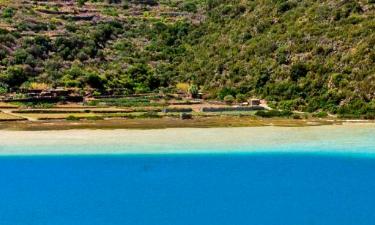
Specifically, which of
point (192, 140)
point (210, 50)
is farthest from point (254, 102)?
point (192, 140)

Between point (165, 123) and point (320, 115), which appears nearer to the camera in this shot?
point (165, 123)

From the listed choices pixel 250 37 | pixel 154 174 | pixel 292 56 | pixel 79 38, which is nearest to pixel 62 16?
pixel 79 38

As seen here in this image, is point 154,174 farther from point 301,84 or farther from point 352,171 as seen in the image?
point 301,84

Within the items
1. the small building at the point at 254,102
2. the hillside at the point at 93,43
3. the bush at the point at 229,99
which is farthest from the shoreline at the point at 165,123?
the hillside at the point at 93,43

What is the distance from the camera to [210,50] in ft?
245

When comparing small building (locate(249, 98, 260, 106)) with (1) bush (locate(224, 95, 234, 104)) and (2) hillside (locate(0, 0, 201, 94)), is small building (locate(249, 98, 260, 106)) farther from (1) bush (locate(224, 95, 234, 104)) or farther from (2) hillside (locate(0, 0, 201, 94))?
(2) hillside (locate(0, 0, 201, 94))

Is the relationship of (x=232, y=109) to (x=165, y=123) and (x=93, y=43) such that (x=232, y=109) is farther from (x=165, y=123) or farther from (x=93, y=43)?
(x=93, y=43)

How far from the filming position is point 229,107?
57.4 meters

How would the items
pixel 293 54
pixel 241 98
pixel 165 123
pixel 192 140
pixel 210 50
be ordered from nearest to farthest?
pixel 192 140, pixel 165 123, pixel 241 98, pixel 293 54, pixel 210 50

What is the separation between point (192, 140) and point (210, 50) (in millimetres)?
35961

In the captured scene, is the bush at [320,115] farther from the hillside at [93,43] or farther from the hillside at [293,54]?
the hillside at [93,43]

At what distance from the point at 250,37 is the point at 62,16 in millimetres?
23042

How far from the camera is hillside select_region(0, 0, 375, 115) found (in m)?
59.3

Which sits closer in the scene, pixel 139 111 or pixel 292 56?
pixel 139 111
